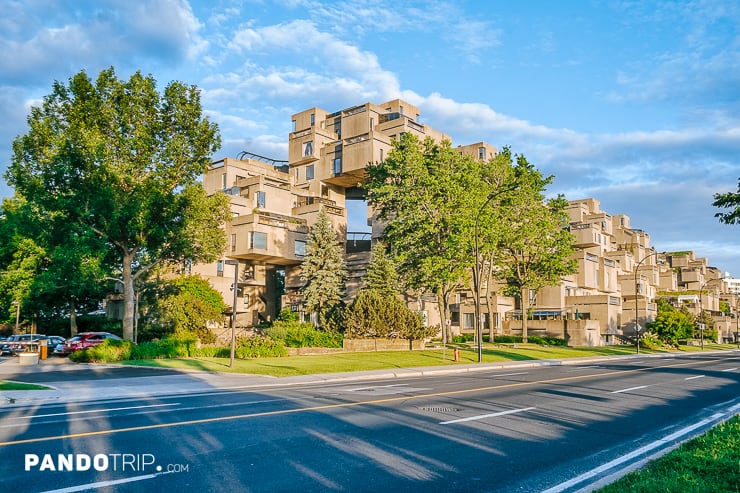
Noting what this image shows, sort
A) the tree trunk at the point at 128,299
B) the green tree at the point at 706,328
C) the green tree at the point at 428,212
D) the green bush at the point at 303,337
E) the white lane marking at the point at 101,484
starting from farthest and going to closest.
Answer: the green tree at the point at 706,328, the green tree at the point at 428,212, the green bush at the point at 303,337, the tree trunk at the point at 128,299, the white lane marking at the point at 101,484

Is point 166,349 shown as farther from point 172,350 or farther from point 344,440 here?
point 344,440

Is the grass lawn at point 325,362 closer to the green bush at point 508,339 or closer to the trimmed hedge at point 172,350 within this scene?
the trimmed hedge at point 172,350

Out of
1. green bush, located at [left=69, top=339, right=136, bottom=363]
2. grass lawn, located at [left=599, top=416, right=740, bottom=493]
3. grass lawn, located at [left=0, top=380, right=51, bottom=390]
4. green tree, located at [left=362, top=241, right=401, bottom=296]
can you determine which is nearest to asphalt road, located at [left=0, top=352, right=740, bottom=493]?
grass lawn, located at [left=599, top=416, right=740, bottom=493]

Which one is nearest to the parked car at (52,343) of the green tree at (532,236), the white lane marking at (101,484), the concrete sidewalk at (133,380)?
the concrete sidewalk at (133,380)

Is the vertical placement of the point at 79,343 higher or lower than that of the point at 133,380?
higher

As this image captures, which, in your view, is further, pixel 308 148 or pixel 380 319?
pixel 308 148

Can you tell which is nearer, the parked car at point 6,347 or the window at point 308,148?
the parked car at point 6,347

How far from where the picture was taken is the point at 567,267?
52969 millimetres

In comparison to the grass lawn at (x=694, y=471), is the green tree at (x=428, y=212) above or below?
above

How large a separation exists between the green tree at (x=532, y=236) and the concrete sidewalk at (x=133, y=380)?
2063 cm

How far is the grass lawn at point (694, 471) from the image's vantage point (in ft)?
22.7

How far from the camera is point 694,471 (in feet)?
25.3

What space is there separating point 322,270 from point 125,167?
1999 centimetres

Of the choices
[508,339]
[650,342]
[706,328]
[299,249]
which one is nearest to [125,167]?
[299,249]
